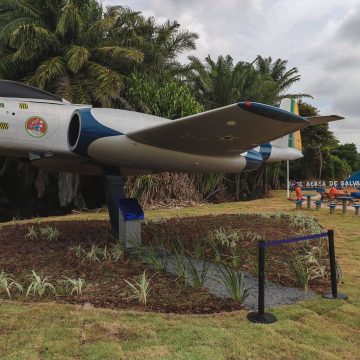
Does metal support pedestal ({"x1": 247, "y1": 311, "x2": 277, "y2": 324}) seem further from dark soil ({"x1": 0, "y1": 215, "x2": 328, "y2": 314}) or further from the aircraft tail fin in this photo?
the aircraft tail fin

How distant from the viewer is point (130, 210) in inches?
282

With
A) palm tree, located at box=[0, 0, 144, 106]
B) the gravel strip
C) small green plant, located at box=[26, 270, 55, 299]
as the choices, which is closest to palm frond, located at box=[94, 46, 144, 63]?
palm tree, located at box=[0, 0, 144, 106]

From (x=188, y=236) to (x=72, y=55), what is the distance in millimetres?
9494

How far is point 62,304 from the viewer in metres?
4.27

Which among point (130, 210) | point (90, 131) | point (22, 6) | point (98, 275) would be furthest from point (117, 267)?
point (22, 6)

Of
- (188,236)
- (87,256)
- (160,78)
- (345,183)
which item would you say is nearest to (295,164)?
(345,183)

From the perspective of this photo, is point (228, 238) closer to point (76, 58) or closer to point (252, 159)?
point (252, 159)

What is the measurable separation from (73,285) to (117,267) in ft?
3.59

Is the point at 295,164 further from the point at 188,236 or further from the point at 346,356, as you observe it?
the point at 346,356

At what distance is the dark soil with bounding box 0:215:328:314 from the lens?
14.8ft

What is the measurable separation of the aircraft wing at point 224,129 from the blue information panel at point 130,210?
1.30 metres

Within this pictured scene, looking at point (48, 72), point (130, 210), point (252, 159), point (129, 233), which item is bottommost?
point (129, 233)

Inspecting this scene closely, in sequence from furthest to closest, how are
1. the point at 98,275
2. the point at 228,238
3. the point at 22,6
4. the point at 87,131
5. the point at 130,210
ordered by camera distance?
the point at 22,6, the point at 228,238, the point at 130,210, the point at 87,131, the point at 98,275

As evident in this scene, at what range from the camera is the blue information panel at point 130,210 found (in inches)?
278
